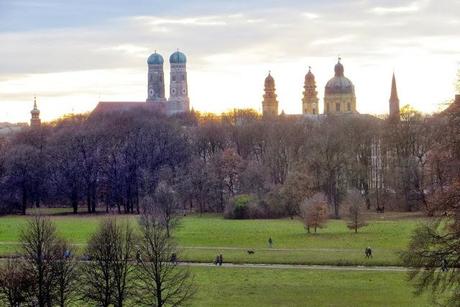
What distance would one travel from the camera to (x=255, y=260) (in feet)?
179

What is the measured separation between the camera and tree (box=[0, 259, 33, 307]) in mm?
37500

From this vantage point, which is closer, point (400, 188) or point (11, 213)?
point (400, 188)

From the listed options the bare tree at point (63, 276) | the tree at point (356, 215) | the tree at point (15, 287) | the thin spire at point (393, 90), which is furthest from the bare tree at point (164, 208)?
the thin spire at point (393, 90)

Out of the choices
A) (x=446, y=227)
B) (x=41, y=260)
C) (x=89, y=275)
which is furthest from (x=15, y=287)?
(x=446, y=227)

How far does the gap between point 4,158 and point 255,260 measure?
60695mm

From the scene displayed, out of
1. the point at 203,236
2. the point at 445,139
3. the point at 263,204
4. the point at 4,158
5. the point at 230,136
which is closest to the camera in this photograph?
the point at 445,139

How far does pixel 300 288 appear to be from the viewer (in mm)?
45000

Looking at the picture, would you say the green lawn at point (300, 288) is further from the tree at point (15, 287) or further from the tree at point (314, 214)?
the tree at point (314, 214)

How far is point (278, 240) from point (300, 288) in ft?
61.9

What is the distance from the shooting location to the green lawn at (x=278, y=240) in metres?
54.7

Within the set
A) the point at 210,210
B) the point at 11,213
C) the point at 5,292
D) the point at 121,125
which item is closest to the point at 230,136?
the point at 121,125

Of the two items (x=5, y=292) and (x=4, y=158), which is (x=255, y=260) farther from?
(x=4, y=158)

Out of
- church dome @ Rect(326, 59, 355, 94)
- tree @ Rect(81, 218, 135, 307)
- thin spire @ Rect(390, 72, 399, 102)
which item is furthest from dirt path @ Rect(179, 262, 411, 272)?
thin spire @ Rect(390, 72, 399, 102)

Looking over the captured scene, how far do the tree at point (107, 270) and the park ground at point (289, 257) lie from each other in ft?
12.8
